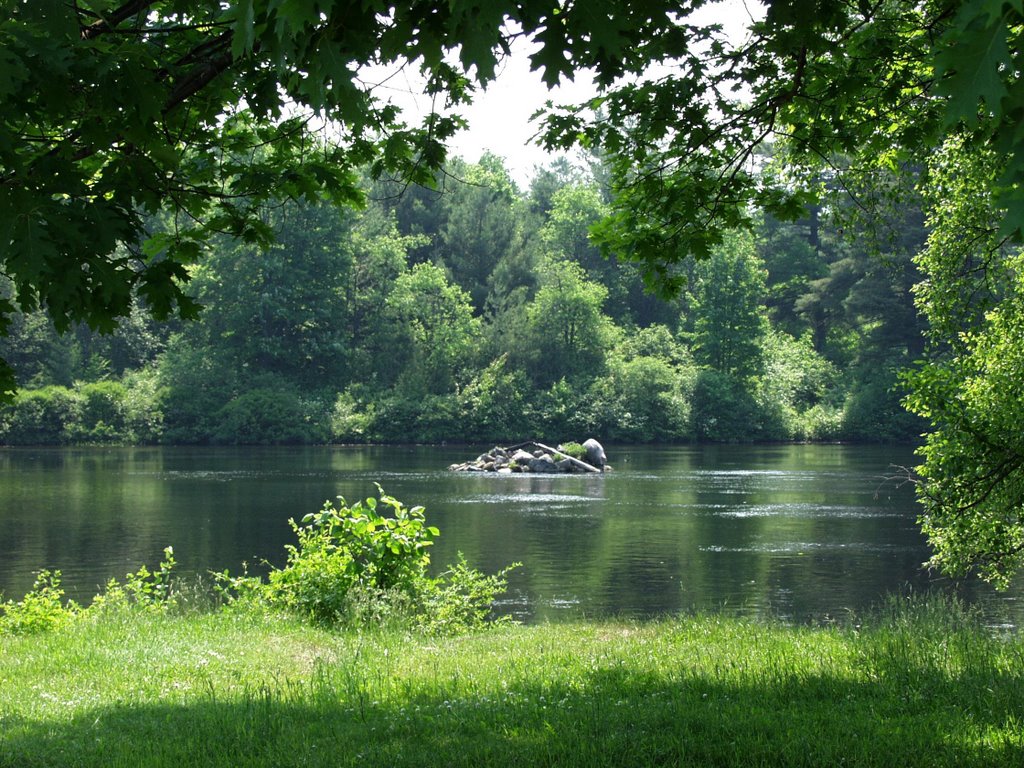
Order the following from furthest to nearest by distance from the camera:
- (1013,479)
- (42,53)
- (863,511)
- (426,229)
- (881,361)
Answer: (426,229) < (881,361) < (863,511) < (1013,479) < (42,53)

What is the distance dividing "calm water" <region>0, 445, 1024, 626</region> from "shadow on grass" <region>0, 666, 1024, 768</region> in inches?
332

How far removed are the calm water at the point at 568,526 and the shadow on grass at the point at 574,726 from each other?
8425 millimetres

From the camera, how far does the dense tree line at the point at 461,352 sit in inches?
2399

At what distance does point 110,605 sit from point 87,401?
165 feet

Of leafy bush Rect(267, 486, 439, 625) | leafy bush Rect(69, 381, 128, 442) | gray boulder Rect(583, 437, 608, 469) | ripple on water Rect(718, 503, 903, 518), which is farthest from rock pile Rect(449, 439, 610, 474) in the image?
leafy bush Rect(267, 486, 439, 625)

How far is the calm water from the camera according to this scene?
17100mm

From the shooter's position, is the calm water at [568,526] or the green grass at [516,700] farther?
the calm water at [568,526]

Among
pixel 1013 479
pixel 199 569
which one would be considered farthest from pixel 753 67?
pixel 199 569

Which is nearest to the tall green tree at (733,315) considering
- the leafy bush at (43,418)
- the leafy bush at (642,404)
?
the leafy bush at (642,404)

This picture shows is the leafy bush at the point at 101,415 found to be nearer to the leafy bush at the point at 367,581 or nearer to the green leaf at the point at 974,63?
the leafy bush at the point at 367,581

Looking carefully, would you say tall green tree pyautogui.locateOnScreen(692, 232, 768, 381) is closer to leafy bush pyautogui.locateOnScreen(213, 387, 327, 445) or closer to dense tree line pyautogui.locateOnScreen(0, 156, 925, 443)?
dense tree line pyautogui.locateOnScreen(0, 156, 925, 443)

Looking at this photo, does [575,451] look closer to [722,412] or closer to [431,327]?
[722,412]

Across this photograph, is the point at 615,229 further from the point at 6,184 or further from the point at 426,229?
the point at 426,229

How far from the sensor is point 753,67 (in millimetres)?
7789
